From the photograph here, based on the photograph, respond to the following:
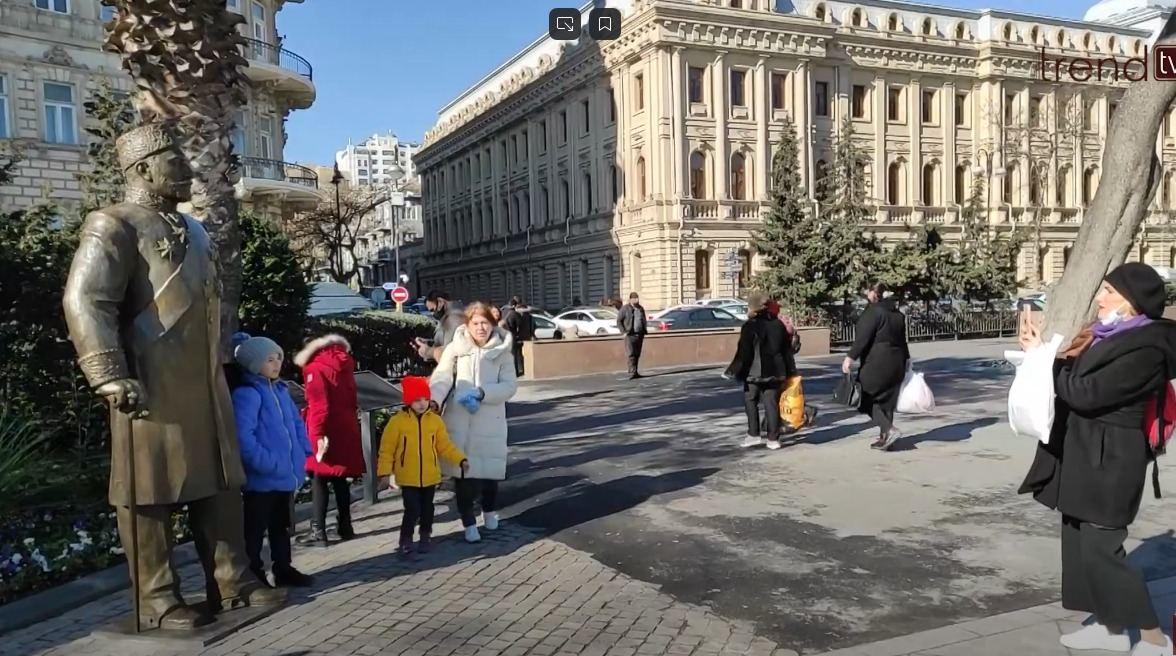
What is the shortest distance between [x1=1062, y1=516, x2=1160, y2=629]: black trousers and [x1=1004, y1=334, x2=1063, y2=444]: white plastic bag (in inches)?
18.4

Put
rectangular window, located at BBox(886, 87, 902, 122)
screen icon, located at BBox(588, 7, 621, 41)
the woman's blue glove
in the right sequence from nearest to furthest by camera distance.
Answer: the woman's blue glove < screen icon, located at BBox(588, 7, 621, 41) < rectangular window, located at BBox(886, 87, 902, 122)

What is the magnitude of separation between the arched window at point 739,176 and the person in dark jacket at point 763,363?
37875 mm

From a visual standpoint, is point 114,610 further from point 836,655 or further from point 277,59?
point 277,59

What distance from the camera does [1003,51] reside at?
52500 millimetres

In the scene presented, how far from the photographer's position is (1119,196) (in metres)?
8.75

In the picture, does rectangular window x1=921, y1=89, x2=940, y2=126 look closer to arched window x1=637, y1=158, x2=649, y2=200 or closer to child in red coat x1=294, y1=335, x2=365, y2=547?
arched window x1=637, y1=158, x2=649, y2=200

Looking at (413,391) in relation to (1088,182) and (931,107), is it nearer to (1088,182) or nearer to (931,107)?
(931,107)

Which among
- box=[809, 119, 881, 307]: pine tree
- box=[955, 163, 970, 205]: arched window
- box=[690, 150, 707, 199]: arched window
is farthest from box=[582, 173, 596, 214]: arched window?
box=[809, 119, 881, 307]: pine tree

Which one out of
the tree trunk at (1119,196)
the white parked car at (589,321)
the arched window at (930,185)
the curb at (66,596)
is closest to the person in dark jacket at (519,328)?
the white parked car at (589,321)

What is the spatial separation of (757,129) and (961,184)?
15.2 m

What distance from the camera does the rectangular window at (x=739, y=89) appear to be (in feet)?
152

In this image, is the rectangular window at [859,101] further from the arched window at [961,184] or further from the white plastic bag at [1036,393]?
the white plastic bag at [1036,393]

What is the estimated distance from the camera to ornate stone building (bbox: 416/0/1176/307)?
45.0 meters

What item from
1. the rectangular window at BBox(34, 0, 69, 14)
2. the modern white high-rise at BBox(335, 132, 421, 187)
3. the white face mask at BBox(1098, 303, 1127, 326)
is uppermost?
the modern white high-rise at BBox(335, 132, 421, 187)
